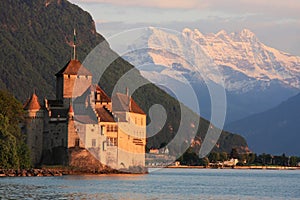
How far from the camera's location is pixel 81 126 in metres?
132

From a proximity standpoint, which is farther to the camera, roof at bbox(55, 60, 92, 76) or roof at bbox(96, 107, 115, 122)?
roof at bbox(55, 60, 92, 76)

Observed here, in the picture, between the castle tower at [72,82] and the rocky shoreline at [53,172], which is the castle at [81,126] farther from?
the rocky shoreline at [53,172]

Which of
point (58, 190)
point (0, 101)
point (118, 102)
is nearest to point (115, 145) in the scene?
point (118, 102)

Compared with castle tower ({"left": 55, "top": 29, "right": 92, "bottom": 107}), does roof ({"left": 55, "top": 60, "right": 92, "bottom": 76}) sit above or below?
above

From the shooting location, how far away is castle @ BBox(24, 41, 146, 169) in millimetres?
132000

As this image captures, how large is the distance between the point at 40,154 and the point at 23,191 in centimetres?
5235

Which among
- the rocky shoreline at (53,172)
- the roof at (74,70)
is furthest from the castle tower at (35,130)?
the roof at (74,70)

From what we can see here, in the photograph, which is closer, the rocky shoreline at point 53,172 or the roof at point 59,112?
the rocky shoreline at point 53,172

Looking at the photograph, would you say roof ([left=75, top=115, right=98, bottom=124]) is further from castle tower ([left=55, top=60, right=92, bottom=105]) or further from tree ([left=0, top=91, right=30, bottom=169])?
tree ([left=0, top=91, right=30, bottom=169])

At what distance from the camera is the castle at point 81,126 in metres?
132

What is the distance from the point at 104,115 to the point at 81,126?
19.8 ft

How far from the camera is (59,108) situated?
13912 centimetres

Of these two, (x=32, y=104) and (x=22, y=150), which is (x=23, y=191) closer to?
(x=22, y=150)

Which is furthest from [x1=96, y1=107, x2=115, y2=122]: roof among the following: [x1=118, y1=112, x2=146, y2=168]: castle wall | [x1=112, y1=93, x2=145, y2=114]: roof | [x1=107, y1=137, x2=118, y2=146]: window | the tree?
the tree
